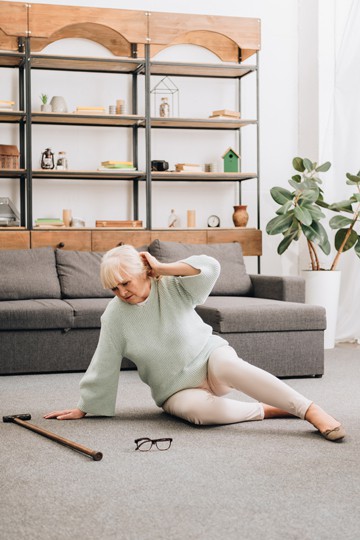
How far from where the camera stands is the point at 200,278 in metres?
3.20

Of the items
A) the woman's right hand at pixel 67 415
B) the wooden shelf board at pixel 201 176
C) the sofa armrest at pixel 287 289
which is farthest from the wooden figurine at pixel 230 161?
the woman's right hand at pixel 67 415

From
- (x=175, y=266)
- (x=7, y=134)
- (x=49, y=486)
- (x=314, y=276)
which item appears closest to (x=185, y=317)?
(x=175, y=266)

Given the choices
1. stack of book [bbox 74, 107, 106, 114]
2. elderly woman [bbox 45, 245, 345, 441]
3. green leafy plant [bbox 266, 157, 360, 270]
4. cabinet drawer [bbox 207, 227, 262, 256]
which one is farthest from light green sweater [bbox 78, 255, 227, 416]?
stack of book [bbox 74, 107, 106, 114]

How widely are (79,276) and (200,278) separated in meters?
2.27

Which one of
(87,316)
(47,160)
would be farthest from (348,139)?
(87,316)

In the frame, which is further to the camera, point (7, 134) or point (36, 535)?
point (7, 134)

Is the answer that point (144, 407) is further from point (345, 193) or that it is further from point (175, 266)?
point (345, 193)

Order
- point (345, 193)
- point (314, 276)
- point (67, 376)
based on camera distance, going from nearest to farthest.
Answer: point (67, 376) → point (314, 276) → point (345, 193)

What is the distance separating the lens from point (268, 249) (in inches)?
266

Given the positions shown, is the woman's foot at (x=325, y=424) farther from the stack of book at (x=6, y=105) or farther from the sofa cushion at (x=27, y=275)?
the stack of book at (x=6, y=105)

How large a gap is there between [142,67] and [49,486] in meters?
4.37

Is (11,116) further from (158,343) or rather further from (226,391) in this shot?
(226,391)

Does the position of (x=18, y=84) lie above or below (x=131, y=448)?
above

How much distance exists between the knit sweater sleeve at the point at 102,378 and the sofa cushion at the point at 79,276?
2.09 meters
